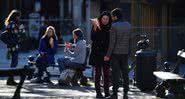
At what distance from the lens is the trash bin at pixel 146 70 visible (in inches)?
570

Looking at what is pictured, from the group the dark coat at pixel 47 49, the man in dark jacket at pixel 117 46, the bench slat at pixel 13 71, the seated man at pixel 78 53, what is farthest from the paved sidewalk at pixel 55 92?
the bench slat at pixel 13 71

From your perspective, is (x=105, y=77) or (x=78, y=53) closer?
(x=105, y=77)

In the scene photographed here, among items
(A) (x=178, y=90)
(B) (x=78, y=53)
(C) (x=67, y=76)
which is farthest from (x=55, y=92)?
(A) (x=178, y=90)

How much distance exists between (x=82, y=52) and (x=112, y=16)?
2921 mm

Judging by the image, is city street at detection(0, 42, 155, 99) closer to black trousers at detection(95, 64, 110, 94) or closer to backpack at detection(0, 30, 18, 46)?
black trousers at detection(95, 64, 110, 94)

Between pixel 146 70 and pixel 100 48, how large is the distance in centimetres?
185

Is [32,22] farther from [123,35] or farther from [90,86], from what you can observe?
[123,35]

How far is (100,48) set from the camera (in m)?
13.1

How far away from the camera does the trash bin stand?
14484 mm

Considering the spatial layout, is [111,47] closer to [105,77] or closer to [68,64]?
[105,77]

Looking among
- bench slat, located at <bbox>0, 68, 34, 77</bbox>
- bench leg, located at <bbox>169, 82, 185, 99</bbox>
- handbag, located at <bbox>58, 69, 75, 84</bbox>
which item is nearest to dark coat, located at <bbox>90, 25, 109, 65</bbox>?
bench leg, located at <bbox>169, 82, 185, 99</bbox>

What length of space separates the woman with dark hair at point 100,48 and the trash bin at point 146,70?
1581 millimetres

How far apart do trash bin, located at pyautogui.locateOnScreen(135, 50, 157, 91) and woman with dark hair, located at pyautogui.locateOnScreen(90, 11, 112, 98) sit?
158 centimetres

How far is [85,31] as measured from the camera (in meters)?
24.8
